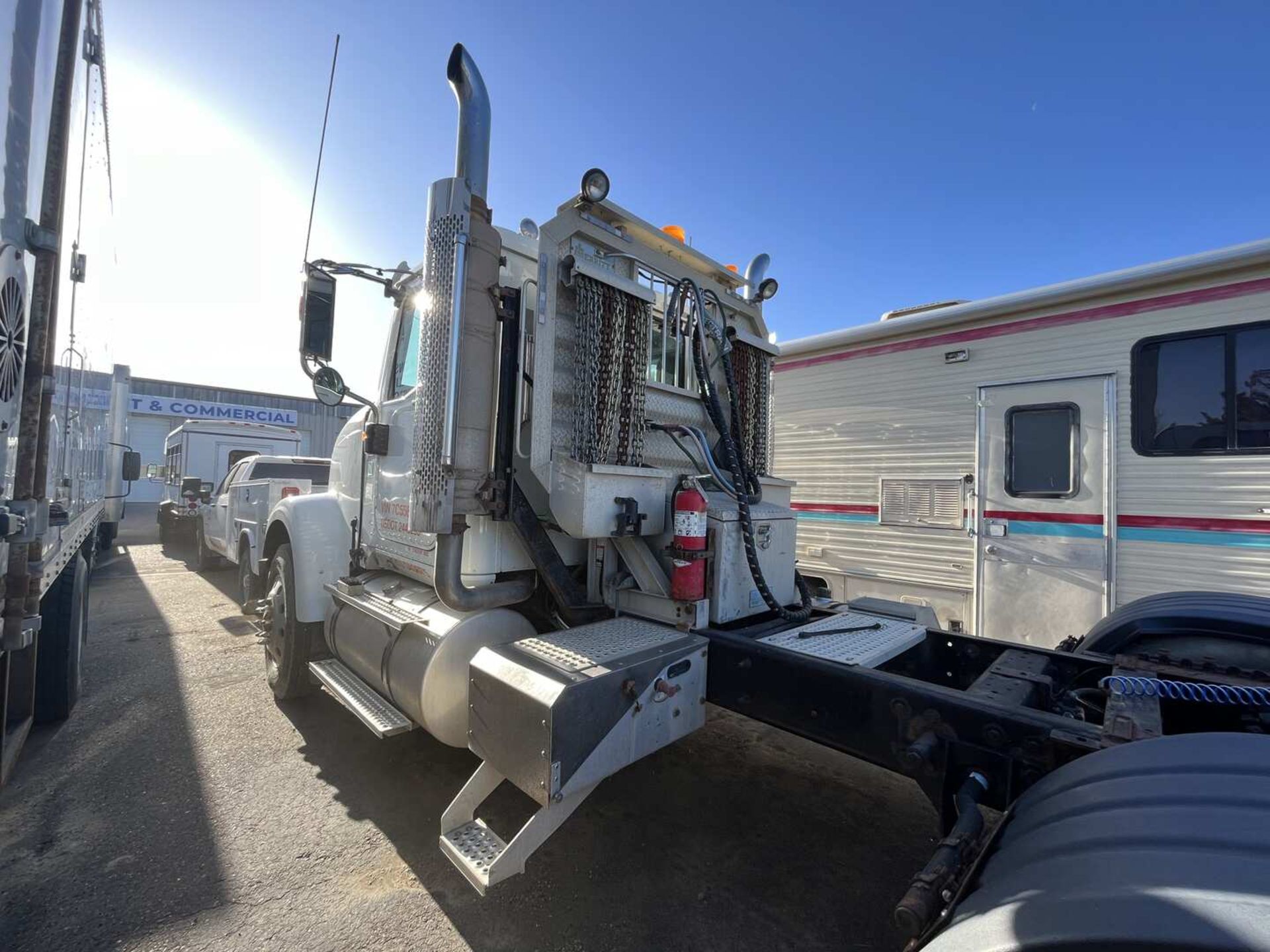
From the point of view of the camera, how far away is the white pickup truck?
667 centimetres

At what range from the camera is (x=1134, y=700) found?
6.17ft

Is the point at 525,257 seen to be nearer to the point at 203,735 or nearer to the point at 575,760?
the point at 575,760

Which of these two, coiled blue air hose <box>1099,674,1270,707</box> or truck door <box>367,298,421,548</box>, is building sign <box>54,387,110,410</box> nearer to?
truck door <box>367,298,421,548</box>

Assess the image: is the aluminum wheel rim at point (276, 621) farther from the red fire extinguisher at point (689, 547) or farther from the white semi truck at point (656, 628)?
the red fire extinguisher at point (689, 547)

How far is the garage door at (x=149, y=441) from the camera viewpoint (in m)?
25.0

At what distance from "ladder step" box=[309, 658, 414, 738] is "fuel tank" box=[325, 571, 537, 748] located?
0.05 meters

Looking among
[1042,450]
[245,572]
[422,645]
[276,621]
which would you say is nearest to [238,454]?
[245,572]

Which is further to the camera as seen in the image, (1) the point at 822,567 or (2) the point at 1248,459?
(1) the point at 822,567

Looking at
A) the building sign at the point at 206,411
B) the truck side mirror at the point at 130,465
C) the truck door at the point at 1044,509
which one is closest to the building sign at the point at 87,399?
the truck side mirror at the point at 130,465

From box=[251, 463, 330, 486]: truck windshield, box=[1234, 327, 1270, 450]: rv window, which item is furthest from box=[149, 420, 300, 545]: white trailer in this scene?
box=[1234, 327, 1270, 450]: rv window

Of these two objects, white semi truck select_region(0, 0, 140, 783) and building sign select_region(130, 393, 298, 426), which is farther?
building sign select_region(130, 393, 298, 426)

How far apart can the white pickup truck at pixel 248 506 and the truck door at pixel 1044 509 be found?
591cm

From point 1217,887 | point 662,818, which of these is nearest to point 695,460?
point 662,818

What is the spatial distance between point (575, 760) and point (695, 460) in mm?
1909
